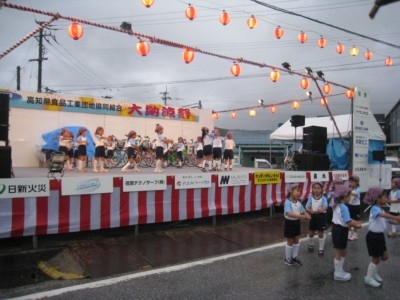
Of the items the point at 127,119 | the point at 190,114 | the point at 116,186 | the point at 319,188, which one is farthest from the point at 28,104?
the point at 319,188

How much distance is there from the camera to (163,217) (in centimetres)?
769

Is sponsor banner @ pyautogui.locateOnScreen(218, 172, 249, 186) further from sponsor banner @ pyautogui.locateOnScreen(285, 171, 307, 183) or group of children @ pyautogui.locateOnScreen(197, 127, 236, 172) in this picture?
group of children @ pyautogui.locateOnScreen(197, 127, 236, 172)

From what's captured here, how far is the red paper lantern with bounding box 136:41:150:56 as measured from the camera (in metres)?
9.75

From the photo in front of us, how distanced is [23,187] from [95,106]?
11.7 meters

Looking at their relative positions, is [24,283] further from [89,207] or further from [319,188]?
[319,188]

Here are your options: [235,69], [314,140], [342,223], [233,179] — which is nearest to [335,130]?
[314,140]

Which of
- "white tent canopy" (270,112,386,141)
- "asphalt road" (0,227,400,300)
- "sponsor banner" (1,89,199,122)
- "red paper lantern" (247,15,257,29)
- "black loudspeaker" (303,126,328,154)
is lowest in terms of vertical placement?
"asphalt road" (0,227,400,300)

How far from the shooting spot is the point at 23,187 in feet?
19.7

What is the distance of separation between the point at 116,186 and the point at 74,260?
1.73 metres

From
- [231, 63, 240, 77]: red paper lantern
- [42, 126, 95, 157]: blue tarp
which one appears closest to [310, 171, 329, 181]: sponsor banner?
[231, 63, 240, 77]: red paper lantern

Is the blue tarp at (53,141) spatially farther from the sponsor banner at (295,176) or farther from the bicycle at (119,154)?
the sponsor banner at (295,176)

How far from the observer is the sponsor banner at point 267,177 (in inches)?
373

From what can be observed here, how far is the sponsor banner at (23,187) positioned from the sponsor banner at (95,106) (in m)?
9.40

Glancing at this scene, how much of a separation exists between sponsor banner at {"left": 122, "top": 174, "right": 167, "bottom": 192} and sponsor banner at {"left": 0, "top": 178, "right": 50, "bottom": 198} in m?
1.57
